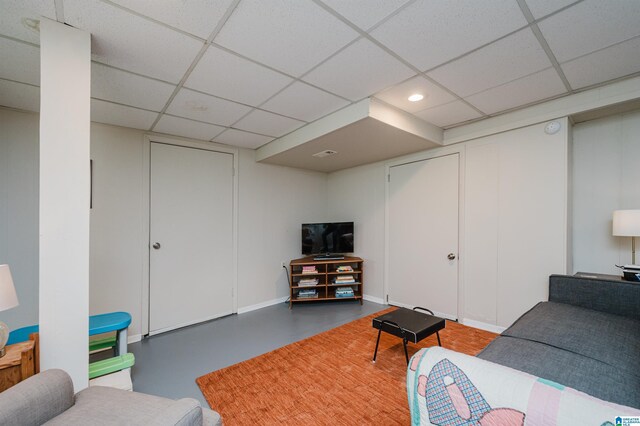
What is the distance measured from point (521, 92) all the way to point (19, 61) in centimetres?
395

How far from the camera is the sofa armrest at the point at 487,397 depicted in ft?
2.37

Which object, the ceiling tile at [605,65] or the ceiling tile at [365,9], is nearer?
the ceiling tile at [365,9]

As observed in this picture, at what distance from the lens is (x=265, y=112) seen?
276 cm

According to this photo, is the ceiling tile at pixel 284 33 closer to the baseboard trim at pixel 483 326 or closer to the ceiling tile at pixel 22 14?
the ceiling tile at pixel 22 14

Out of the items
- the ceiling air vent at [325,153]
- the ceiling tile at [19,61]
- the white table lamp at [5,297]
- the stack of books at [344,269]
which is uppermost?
the ceiling tile at [19,61]

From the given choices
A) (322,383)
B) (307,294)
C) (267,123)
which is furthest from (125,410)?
(307,294)

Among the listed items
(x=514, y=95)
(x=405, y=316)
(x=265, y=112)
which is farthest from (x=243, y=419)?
(x=514, y=95)

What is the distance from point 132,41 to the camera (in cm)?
166

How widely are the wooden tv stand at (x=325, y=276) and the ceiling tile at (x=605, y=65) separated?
124 inches

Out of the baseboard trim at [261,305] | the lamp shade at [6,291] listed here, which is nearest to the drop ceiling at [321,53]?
Answer: the lamp shade at [6,291]

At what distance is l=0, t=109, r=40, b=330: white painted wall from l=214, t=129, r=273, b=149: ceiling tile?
5.76 feet

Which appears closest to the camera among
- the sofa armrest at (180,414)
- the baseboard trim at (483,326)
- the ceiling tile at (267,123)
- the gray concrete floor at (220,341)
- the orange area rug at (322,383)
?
the sofa armrest at (180,414)

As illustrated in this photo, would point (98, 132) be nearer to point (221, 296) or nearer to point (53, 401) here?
point (221, 296)

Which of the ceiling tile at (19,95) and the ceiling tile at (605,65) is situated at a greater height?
the ceiling tile at (605,65)
